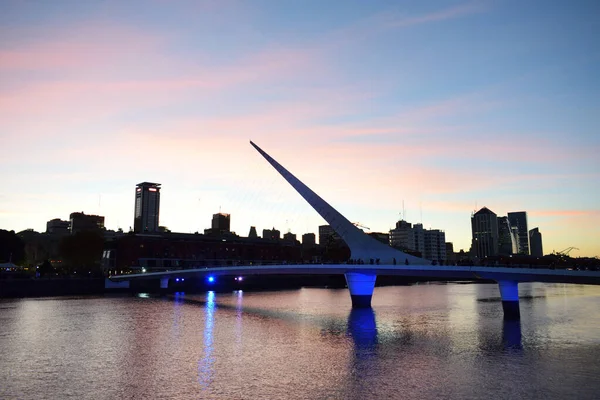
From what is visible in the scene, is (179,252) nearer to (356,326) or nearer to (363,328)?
(356,326)

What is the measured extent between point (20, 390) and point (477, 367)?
1756 cm

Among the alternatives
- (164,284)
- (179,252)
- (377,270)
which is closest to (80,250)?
(179,252)

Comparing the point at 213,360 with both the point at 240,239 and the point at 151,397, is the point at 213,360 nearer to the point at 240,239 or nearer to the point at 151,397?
the point at 151,397

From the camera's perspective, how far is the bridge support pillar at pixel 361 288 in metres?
50.3

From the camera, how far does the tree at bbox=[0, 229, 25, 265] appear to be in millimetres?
93312

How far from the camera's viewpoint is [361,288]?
5053cm

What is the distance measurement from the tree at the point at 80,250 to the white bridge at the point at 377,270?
121 feet

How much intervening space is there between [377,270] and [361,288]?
21.1 feet

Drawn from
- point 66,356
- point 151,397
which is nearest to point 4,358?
point 66,356

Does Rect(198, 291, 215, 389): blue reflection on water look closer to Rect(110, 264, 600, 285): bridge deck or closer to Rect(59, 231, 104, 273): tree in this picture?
Rect(110, 264, 600, 285): bridge deck

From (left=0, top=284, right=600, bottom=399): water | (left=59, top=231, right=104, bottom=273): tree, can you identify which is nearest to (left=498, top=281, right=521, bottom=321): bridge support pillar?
(left=0, top=284, right=600, bottom=399): water

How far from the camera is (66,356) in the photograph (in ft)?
80.6

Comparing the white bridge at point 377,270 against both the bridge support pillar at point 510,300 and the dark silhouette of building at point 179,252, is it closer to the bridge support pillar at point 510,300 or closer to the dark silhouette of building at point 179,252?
the bridge support pillar at point 510,300

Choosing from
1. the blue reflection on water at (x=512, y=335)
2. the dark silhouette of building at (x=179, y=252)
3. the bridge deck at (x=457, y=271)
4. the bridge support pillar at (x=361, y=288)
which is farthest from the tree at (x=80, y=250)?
the blue reflection on water at (x=512, y=335)
